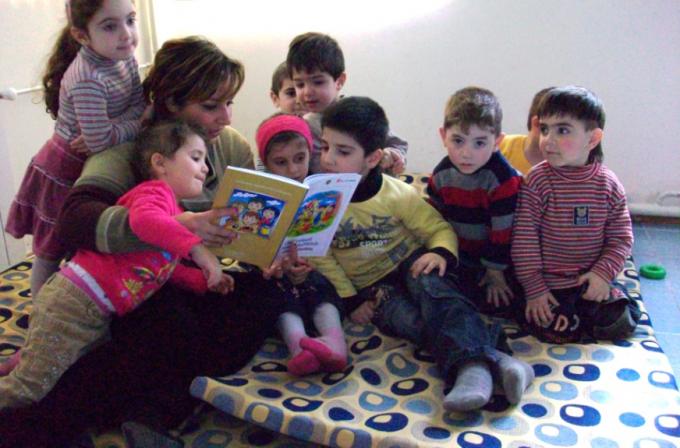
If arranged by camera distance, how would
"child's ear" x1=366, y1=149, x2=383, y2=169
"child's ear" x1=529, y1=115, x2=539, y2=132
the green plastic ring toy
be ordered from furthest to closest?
the green plastic ring toy → "child's ear" x1=529, y1=115, x2=539, y2=132 → "child's ear" x1=366, y1=149, x2=383, y2=169

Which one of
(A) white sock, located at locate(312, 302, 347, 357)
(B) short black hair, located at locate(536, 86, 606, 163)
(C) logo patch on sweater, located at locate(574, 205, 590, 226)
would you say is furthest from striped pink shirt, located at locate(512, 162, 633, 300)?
(A) white sock, located at locate(312, 302, 347, 357)

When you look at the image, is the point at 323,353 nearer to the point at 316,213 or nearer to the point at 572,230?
the point at 316,213

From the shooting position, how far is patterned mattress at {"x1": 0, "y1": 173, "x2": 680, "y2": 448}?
132cm

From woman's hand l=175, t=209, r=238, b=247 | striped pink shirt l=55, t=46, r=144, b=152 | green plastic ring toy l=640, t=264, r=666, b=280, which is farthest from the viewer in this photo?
green plastic ring toy l=640, t=264, r=666, b=280

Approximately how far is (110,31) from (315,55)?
62 centimetres

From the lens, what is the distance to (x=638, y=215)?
2.94 m

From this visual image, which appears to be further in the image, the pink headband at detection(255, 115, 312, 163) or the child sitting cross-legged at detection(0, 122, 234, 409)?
the pink headband at detection(255, 115, 312, 163)

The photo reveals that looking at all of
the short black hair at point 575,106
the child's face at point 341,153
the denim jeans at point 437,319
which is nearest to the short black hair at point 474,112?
the short black hair at point 575,106

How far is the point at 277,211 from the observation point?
56.1 inches

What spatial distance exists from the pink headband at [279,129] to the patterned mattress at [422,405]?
20.3 inches

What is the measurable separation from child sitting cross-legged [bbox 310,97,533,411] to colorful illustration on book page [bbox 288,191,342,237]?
17 cm

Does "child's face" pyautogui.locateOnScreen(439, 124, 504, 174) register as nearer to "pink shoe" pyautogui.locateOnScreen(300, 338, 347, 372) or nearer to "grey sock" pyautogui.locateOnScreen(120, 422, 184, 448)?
"pink shoe" pyautogui.locateOnScreen(300, 338, 347, 372)

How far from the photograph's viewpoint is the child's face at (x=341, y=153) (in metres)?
1.68

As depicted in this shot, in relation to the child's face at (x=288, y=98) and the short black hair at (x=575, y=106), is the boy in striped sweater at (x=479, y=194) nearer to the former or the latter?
the short black hair at (x=575, y=106)
